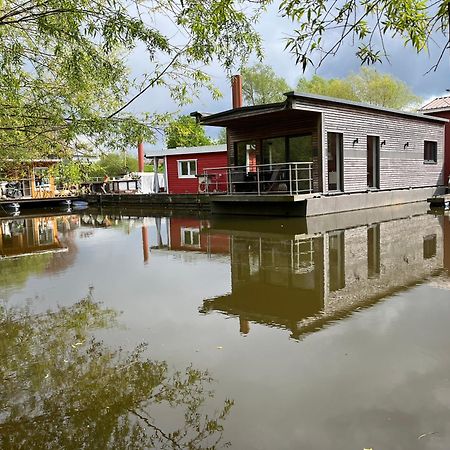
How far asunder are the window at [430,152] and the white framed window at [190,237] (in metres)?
11.8

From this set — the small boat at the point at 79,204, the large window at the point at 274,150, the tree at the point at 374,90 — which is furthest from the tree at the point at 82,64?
the tree at the point at 374,90

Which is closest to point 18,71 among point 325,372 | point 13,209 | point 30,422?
point 30,422

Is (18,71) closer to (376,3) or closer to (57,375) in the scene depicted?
(57,375)

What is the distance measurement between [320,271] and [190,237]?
17.5ft

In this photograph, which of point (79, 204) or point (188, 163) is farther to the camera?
point (79, 204)

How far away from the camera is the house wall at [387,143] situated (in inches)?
570

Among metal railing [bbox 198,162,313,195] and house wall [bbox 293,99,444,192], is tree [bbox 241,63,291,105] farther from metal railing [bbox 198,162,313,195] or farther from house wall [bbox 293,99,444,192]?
metal railing [bbox 198,162,313,195]

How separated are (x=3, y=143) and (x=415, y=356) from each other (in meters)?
5.11

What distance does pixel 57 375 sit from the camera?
331 centimetres

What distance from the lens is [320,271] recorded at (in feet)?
21.0

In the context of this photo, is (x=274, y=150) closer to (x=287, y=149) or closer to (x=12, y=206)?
(x=287, y=149)

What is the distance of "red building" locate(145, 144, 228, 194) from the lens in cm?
2269

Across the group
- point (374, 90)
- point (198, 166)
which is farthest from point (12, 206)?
point (374, 90)

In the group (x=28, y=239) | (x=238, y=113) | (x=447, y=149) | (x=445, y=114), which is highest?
(x=445, y=114)
